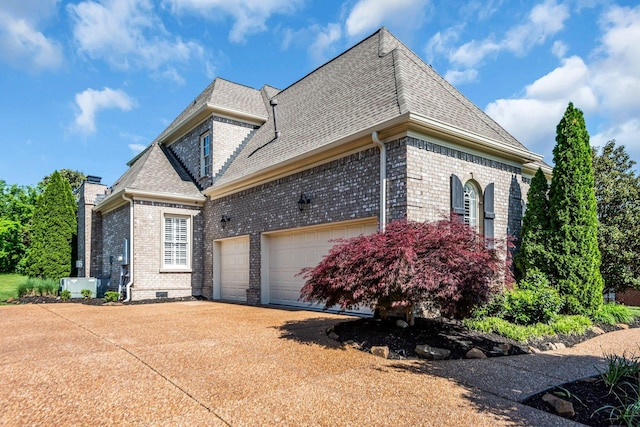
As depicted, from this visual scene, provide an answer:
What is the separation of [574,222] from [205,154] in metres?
12.6

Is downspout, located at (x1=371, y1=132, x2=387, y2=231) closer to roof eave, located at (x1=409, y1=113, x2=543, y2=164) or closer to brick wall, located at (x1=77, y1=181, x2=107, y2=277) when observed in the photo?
roof eave, located at (x1=409, y1=113, x2=543, y2=164)

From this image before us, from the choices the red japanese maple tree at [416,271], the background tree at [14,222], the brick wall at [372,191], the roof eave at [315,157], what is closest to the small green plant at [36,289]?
the roof eave at [315,157]

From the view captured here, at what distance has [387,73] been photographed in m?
10.7

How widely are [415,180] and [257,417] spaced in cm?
600

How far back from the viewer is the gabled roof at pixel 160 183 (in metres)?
14.1

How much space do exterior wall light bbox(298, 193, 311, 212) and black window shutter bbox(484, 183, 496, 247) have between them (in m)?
4.47

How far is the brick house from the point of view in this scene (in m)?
8.76

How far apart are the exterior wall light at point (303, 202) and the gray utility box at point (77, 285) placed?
9959 millimetres

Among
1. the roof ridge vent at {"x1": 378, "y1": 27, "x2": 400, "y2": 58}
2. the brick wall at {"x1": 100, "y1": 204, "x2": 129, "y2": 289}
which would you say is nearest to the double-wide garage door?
the brick wall at {"x1": 100, "y1": 204, "x2": 129, "y2": 289}

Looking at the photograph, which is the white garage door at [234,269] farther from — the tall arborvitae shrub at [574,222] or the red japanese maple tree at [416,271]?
the tall arborvitae shrub at [574,222]

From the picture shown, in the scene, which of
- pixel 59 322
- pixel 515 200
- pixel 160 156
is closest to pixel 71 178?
pixel 160 156

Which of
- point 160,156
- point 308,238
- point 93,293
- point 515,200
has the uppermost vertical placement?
point 160,156

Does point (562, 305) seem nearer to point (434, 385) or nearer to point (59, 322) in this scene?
point (434, 385)

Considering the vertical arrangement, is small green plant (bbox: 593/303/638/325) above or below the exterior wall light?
below
